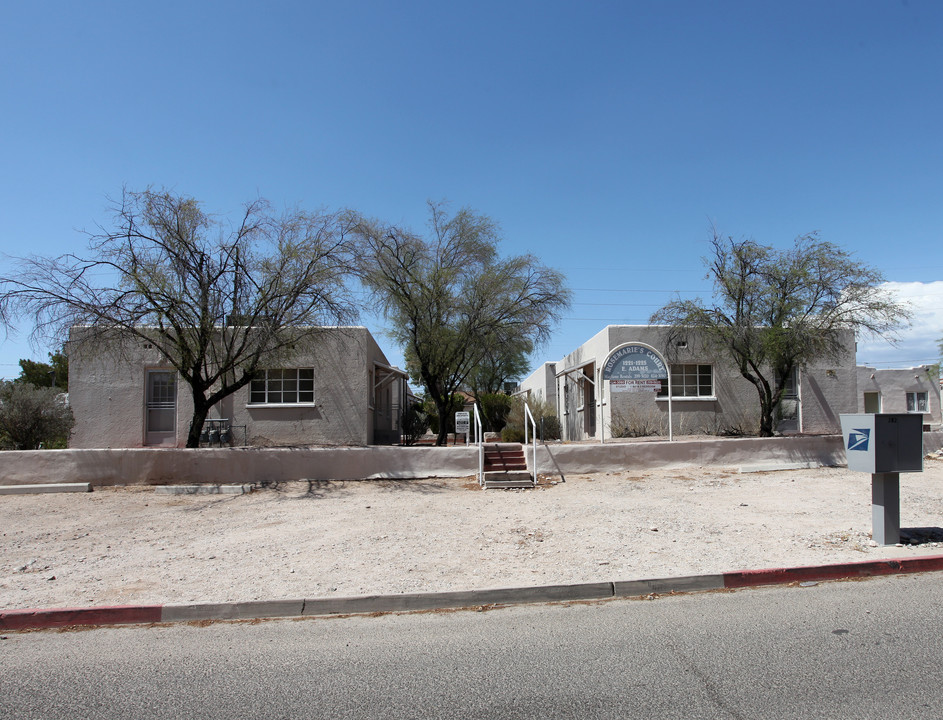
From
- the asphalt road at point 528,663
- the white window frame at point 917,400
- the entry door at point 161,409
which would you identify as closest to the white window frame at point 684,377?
the asphalt road at point 528,663

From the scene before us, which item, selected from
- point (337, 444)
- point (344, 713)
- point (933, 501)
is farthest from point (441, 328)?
point (344, 713)

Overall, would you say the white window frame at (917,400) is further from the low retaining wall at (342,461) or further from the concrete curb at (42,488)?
the concrete curb at (42,488)

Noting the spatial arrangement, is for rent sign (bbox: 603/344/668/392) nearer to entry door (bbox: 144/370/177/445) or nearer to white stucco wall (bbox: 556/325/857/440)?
white stucco wall (bbox: 556/325/857/440)

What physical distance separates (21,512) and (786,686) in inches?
449

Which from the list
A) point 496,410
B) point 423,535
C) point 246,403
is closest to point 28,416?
point 246,403

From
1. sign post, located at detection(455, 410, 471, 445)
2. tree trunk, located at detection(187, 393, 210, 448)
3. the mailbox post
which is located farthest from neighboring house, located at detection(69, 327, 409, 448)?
the mailbox post

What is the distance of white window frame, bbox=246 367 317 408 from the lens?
61.1 ft

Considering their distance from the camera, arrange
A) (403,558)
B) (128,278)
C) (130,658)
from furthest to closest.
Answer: (128,278)
(403,558)
(130,658)

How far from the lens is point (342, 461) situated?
13.2 meters

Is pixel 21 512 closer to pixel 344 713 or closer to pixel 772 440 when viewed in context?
pixel 344 713

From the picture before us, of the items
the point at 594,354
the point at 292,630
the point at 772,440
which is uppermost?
the point at 594,354

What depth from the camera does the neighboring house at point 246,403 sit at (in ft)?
59.7

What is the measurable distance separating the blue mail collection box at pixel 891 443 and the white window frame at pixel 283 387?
46.5 feet

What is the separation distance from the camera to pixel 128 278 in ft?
42.0
